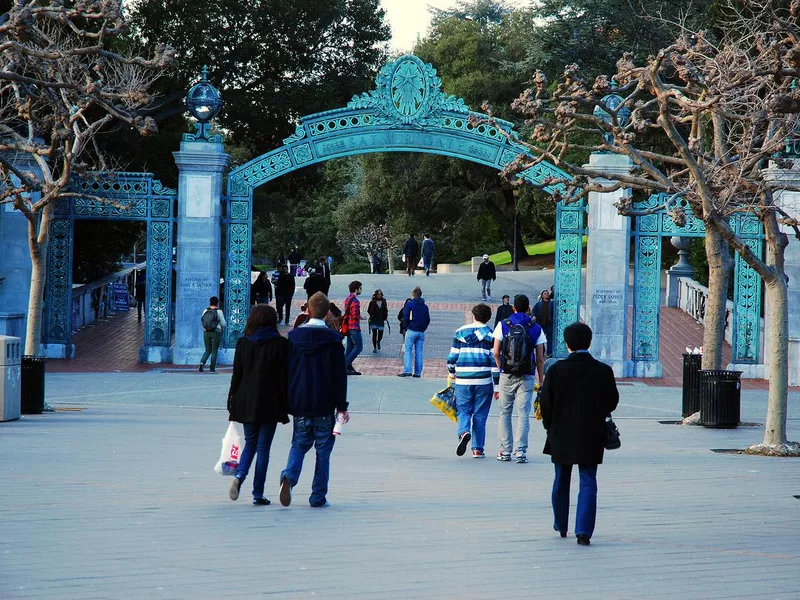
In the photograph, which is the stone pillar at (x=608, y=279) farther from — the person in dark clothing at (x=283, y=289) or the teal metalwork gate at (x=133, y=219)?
the person in dark clothing at (x=283, y=289)

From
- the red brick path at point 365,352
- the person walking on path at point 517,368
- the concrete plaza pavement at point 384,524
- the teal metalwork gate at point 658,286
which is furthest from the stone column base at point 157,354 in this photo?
the person walking on path at point 517,368

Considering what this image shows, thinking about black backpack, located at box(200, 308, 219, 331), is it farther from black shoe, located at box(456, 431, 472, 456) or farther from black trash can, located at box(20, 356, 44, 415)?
black shoe, located at box(456, 431, 472, 456)

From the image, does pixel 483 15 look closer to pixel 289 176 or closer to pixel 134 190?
pixel 289 176

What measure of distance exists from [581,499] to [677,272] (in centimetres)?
2677

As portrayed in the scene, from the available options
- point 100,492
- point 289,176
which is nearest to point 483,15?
point 289,176

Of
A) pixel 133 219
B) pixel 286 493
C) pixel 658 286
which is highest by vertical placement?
pixel 133 219

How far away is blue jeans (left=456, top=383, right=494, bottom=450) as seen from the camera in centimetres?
1195

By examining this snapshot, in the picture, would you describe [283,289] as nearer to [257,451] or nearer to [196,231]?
[196,231]

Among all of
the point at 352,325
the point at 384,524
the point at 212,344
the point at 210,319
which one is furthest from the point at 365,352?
the point at 384,524

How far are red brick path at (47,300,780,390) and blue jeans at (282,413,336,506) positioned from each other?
12426 mm

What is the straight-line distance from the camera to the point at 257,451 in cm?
904

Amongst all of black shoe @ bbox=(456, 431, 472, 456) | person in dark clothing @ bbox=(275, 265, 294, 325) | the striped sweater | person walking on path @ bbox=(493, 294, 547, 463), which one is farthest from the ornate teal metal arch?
black shoe @ bbox=(456, 431, 472, 456)

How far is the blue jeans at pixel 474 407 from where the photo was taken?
39.2ft

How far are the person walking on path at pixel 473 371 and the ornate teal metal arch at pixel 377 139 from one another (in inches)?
420
